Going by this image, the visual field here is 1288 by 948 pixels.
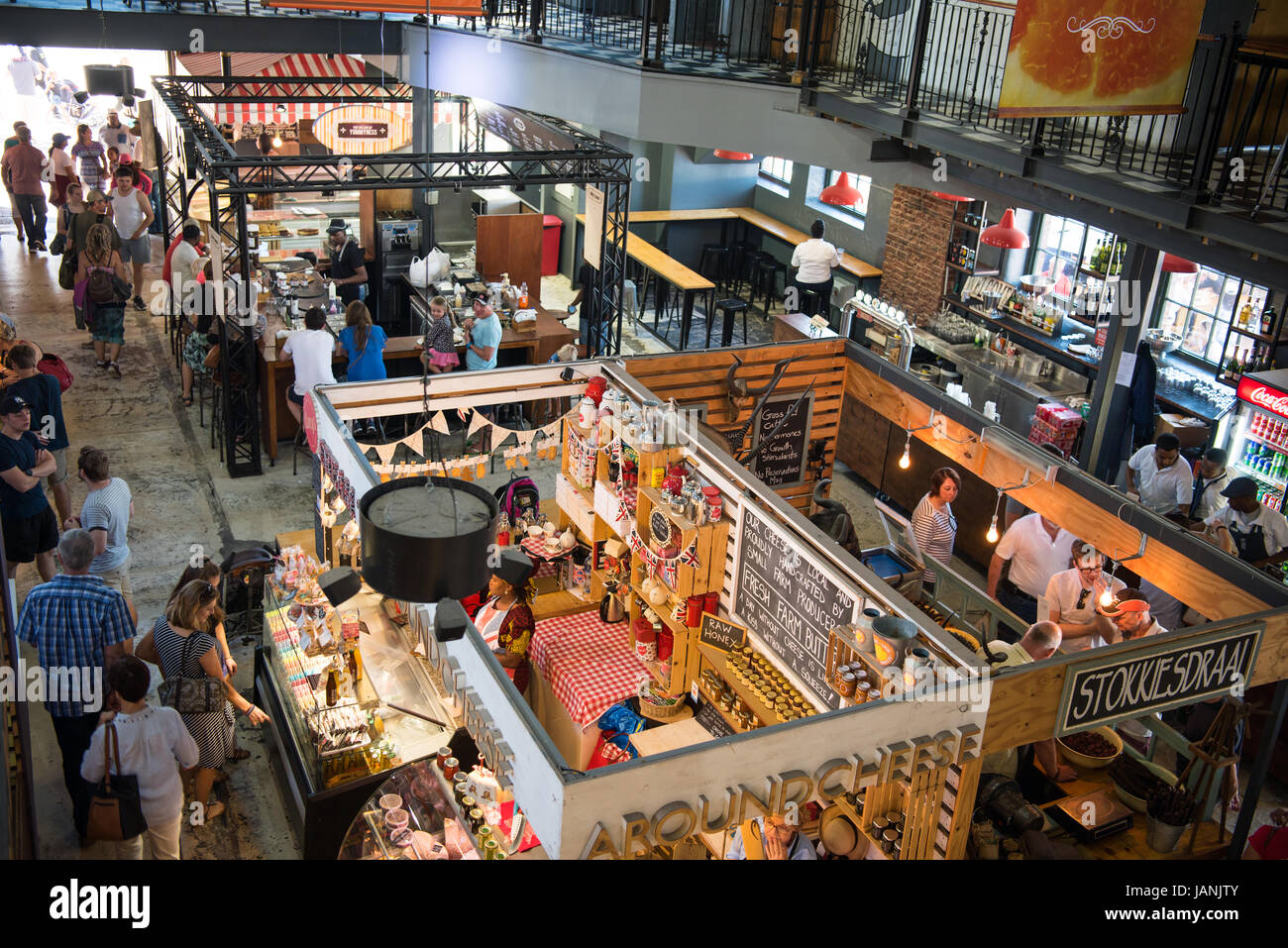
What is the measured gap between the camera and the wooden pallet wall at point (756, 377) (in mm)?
8906

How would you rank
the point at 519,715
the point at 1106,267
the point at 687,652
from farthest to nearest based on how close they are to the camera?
1. the point at 1106,267
2. the point at 687,652
3. the point at 519,715

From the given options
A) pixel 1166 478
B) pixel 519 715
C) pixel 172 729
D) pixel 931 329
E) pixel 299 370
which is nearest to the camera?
pixel 519 715

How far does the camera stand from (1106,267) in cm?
1248

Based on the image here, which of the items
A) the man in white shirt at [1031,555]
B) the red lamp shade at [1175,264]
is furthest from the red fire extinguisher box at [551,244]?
the man in white shirt at [1031,555]

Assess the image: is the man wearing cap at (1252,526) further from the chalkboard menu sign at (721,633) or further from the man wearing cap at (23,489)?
the man wearing cap at (23,489)

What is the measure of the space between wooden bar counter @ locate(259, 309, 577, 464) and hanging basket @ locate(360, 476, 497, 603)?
7.29 metres

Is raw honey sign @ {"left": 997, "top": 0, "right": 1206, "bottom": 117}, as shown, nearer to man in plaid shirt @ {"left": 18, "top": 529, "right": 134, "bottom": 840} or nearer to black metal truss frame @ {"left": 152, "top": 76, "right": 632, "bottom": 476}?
black metal truss frame @ {"left": 152, "top": 76, "right": 632, "bottom": 476}

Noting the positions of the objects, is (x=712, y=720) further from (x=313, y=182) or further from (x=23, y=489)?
(x=313, y=182)

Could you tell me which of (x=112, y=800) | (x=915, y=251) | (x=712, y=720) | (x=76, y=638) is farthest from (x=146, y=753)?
(x=915, y=251)

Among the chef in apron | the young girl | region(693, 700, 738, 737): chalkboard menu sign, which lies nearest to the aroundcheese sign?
region(693, 700, 738, 737): chalkboard menu sign

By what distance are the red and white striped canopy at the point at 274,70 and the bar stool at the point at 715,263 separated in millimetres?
5579
